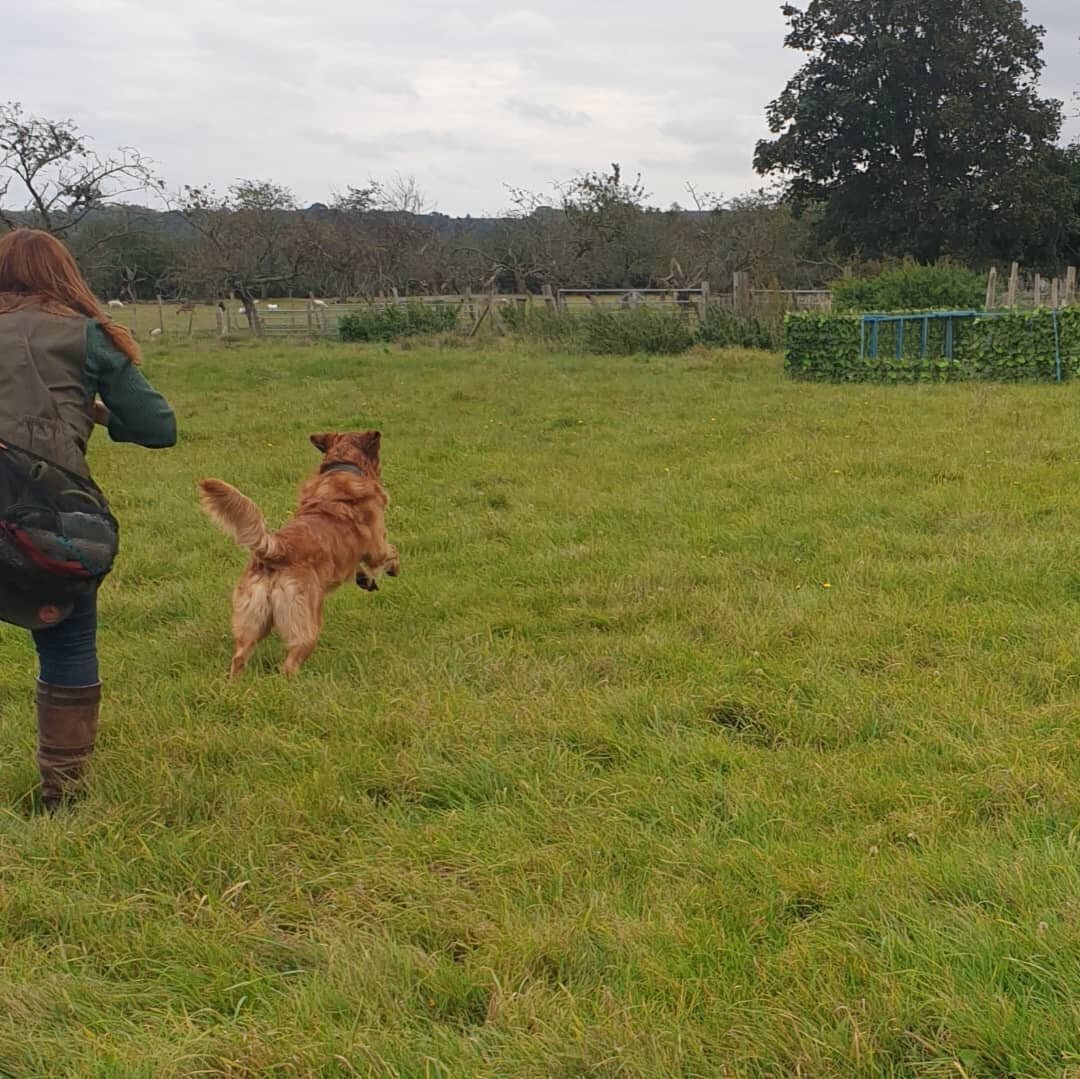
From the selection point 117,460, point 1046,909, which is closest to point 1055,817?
point 1046,909

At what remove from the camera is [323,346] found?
2506 centimetres

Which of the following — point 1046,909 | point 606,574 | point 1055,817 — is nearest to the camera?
point 1046,909

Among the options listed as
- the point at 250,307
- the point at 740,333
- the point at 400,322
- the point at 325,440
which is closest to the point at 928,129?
the point at 740,333

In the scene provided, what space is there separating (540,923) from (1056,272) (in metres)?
36.7

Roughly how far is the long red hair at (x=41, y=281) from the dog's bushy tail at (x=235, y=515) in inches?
30.8

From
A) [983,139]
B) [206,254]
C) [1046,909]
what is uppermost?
[983,139]

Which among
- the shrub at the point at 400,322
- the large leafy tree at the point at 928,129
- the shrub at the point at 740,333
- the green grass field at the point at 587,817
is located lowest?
the green grass field at the point at 587,817

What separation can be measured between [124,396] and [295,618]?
1338mm

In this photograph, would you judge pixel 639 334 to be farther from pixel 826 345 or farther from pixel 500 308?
pixel 500 308

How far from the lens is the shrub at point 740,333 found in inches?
817

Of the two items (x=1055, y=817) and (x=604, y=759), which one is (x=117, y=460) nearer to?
(x=604, y=759)

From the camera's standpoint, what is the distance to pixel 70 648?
10.1 feet

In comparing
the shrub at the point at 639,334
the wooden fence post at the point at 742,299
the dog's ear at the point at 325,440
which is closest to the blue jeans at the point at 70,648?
the dog's ear at the point at 325,440

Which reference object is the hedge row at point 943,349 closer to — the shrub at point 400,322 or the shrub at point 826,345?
the shrub at point 826,345
